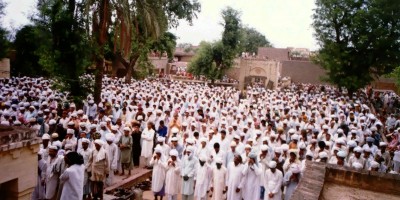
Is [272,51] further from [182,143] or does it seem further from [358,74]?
[182,143]

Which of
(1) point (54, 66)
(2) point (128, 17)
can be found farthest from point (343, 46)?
(1) point (54, 66)

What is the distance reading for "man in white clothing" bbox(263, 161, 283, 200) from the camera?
24.2 ft

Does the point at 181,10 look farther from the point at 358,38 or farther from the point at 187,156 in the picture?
the point at 187,156

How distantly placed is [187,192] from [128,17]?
7142 millimetres

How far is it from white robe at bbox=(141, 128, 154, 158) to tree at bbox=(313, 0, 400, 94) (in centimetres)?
1814

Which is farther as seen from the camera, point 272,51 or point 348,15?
point 272,51

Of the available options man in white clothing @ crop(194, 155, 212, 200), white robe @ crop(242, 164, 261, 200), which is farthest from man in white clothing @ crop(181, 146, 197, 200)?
white robe @ crop(242, 164, 261, 200)

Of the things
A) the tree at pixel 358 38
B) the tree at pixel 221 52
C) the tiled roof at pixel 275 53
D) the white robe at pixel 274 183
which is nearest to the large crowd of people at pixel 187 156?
the white robe at pixel 274 183

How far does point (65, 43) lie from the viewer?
1345 centimetres

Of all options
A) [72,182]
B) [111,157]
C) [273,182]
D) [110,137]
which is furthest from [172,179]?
[72,182]

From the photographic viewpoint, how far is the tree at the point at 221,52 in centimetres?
3070

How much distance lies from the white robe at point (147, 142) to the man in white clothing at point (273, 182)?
3940 millimetres

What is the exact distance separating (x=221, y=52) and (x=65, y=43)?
18.6 meters

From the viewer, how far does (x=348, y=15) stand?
24.9 meters
